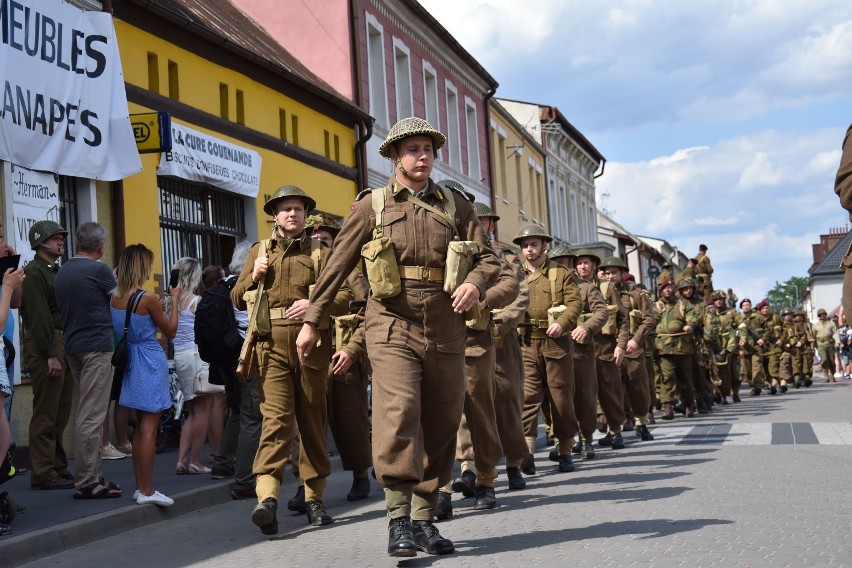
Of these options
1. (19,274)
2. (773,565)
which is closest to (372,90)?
(19,274)

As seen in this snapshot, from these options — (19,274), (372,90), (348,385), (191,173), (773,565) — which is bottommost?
(773,565)

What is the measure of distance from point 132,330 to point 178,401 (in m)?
5.63

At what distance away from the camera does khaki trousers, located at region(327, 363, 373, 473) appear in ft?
32.0

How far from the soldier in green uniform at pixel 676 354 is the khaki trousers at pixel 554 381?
26.6ft

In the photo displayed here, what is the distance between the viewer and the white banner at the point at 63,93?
13.3 meters

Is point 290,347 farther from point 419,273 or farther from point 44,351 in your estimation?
point 44,351

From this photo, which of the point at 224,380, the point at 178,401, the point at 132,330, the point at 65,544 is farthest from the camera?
the point at 178,401

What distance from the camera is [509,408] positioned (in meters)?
9.80

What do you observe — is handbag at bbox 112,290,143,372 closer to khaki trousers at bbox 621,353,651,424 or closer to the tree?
khaki trousers at bbox 621,353,651,424

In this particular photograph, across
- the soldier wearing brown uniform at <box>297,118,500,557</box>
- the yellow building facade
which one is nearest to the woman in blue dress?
the soldier wearing brown uniform at <box>297,118,500,557</box>

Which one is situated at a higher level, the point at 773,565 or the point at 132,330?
the point at 132,330

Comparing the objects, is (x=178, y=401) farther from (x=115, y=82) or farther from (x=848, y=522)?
(x=848, y=522)

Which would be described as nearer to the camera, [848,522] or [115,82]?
[848,522]

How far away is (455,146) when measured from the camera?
1407 inches
